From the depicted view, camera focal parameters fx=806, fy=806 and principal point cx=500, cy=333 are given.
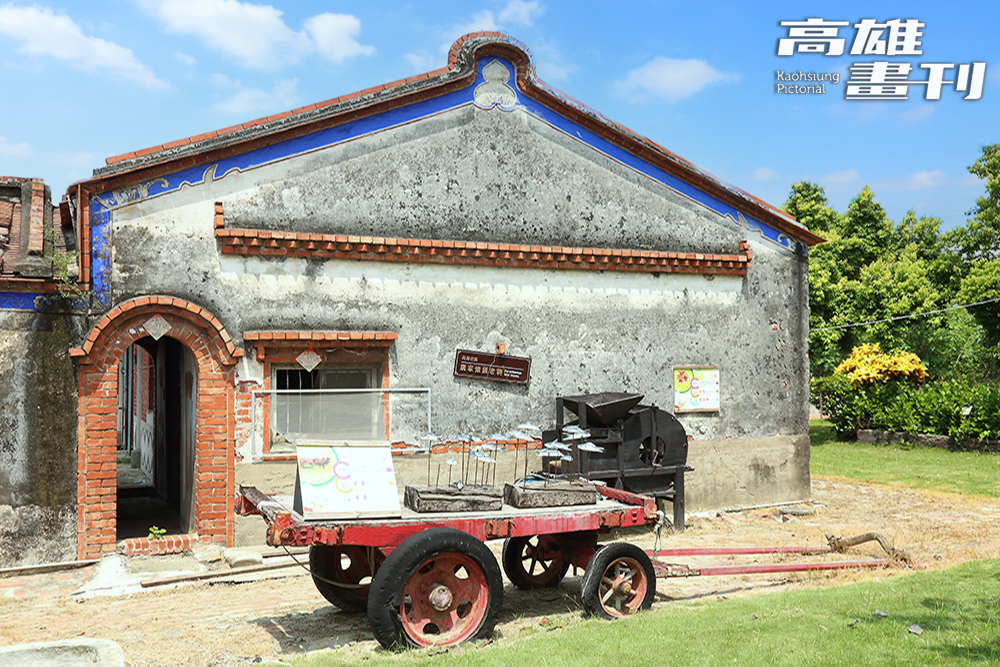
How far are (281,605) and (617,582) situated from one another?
3.32 metres

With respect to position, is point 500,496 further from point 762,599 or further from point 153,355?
point 153,355

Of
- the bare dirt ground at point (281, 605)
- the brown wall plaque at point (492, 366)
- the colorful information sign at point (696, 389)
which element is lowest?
the bare dirt ground at point (281, 605)

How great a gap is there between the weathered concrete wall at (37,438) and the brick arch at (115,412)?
0.13 m

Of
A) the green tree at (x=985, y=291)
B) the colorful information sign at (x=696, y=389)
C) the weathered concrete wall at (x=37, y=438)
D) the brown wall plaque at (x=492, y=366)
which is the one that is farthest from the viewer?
the green tree at (x=985, y=291)

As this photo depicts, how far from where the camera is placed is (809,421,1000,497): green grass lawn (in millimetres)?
15891

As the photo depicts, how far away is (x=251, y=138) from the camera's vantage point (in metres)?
10.3

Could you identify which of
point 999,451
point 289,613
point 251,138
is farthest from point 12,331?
point 999,451

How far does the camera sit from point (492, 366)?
1161 cm

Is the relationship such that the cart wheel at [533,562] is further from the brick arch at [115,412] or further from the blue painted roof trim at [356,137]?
the blue painted roof trim at [356,137]

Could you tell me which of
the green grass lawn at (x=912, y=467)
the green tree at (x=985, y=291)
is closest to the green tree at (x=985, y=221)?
the green tree at (x=985, y=291)

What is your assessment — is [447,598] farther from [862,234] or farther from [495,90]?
[862,234]

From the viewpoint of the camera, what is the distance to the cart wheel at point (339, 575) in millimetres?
7309

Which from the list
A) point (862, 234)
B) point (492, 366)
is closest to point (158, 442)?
point (492, 366)

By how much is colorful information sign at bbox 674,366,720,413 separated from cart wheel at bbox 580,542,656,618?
19.0ft
